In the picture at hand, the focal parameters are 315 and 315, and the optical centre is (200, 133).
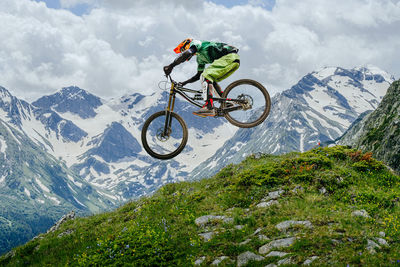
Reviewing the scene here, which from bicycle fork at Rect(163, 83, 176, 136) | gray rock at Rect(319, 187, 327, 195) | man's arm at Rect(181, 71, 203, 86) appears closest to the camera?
bicycle fork at Rect(163, 83, 176, 136)

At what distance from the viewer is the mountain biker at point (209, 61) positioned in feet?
41.9

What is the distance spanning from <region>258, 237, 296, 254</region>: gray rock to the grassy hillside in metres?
0.03

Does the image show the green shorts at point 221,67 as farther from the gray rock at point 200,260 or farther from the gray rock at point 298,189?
the gray rock at point 200,260

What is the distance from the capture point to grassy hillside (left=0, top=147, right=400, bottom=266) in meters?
10.5

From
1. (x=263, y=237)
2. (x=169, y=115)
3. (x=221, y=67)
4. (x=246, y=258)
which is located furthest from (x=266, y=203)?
(x=221, y=67)

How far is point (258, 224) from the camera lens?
12.8 meters

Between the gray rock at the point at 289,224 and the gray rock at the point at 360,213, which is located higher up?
the gray rock at the point at 289,224

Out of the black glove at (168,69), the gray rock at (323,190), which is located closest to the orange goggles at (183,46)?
the black glove at (168,69)

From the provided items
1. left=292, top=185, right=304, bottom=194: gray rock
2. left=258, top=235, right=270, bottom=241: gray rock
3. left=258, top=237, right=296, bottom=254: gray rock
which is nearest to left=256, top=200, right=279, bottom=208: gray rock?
left=292, top=185, right=304, bottom=194: gray rock

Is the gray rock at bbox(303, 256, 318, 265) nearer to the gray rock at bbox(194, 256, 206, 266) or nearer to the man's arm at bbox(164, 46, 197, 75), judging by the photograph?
the gray rock at bbox(194, 256, 206, 266)

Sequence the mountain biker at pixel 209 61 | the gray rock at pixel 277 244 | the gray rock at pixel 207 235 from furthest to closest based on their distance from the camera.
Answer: the mountain biker at pixel 209 61 → the gray rock at pixel 207 235 → the gray rock at pixel 277 244

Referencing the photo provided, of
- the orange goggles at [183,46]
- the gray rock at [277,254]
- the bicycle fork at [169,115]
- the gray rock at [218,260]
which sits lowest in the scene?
the gray rock at [277,254]

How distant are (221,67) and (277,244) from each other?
7.15 m

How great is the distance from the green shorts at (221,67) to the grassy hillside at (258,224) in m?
6.07
